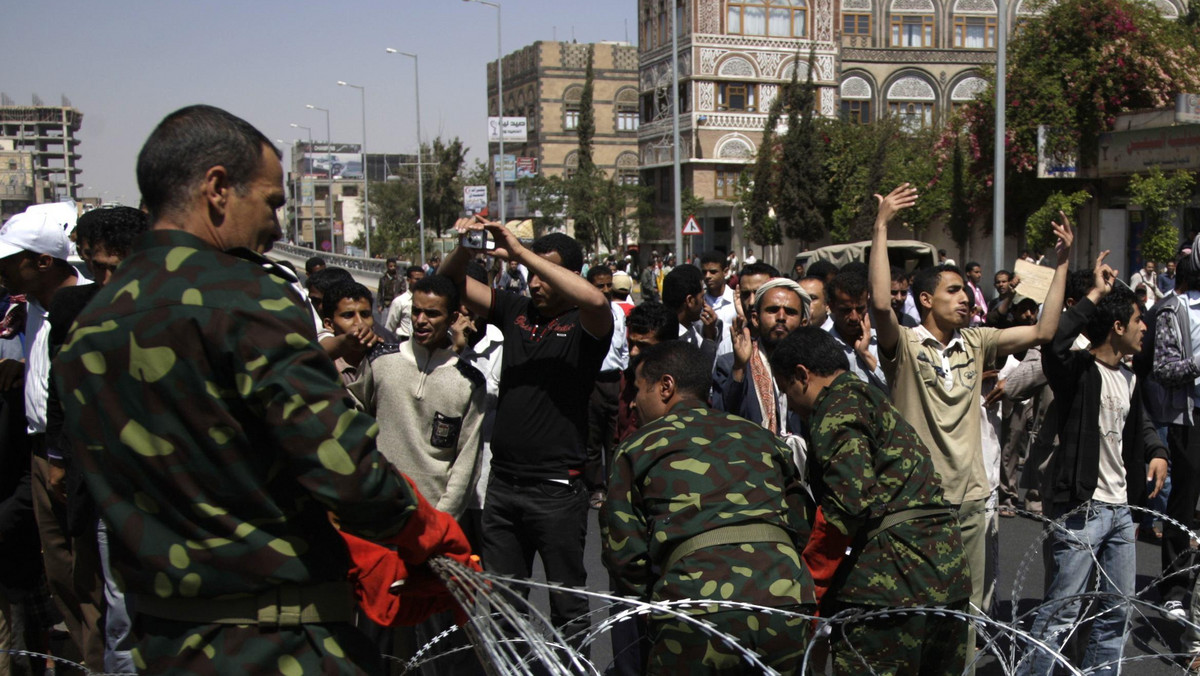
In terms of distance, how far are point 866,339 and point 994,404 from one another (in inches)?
44.6

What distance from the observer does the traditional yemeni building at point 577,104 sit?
75.4m

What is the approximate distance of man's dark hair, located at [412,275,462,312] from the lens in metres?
4.89

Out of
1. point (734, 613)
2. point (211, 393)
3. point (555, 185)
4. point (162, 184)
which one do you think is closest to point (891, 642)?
point (734, 613)

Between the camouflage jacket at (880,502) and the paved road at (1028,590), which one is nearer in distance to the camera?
the camouflage jacket at (880,502)

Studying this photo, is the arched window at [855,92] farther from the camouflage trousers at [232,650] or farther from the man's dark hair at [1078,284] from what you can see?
the camouflage trousers at [232,650]

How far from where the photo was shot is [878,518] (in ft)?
12.4

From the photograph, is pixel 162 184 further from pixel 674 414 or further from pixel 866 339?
pixel 866 339

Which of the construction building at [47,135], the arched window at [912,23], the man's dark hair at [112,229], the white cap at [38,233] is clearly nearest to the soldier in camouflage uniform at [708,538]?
the man's dark hair at [112,229]

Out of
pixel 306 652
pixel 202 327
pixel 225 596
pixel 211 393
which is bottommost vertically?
pixel 306 652

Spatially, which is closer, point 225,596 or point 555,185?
Result: point 225,596

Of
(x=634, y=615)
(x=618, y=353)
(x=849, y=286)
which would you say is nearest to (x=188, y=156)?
(x=634, y=615)

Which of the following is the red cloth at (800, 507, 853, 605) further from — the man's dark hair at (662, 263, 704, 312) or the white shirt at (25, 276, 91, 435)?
the man's dark hair at (662, 263, 704, 312)

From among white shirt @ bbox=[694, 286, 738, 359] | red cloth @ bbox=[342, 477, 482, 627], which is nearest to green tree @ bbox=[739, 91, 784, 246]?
white shirt @ bbox=[694, 286, 738, 359]

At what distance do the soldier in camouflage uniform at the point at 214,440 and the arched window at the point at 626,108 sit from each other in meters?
75.2
